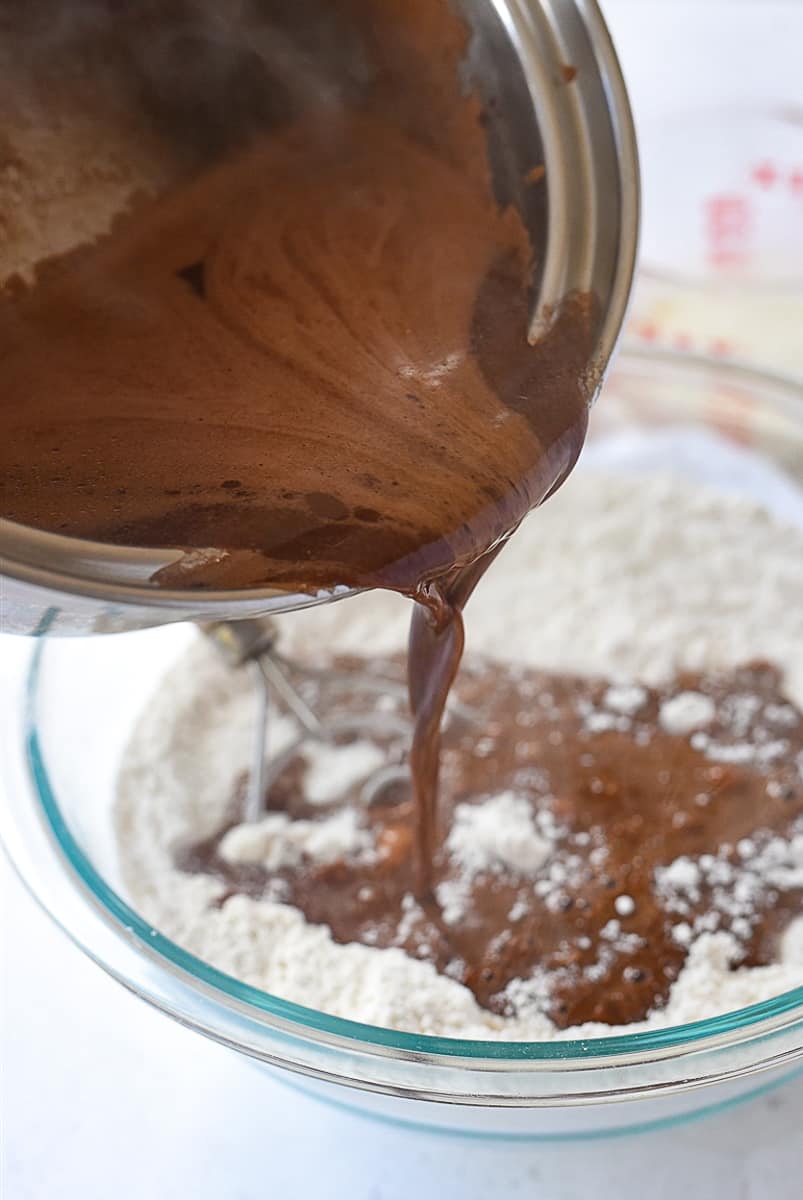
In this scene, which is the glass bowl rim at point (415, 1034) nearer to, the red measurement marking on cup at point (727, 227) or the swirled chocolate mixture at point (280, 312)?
the swirled chocolate mixture at point (280, 312)

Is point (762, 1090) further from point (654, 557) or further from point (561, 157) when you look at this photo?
point (561, 157)

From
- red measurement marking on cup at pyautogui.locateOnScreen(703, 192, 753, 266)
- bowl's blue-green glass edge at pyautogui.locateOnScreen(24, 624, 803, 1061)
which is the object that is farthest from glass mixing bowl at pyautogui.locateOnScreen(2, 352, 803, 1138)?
red measurement marking on cup at pyautogui.locateOnScreen(703, 192, 753, 266)

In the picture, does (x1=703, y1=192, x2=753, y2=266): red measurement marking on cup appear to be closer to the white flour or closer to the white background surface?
the white flour

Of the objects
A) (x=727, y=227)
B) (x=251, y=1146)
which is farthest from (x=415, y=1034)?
(x=727, y=227)

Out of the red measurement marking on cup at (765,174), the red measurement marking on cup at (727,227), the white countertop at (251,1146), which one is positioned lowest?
the white countertop at (251,1146)

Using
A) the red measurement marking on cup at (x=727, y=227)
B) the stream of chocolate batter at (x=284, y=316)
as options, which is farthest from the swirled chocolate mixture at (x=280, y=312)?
the red measurement marking on cup at (x=727, y=227)

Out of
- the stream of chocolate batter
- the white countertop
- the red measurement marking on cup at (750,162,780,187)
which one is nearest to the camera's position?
the stream of chocolate batter
